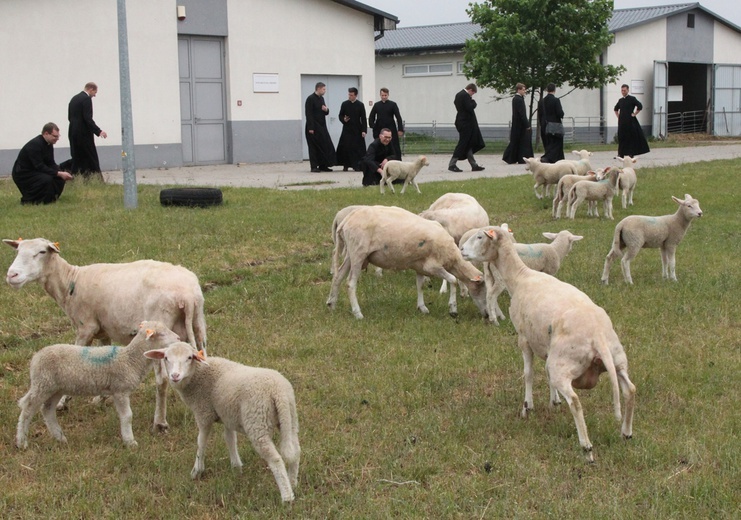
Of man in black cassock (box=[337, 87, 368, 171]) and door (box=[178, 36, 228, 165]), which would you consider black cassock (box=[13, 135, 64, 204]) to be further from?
door (box=[178, 36, 228, 165])

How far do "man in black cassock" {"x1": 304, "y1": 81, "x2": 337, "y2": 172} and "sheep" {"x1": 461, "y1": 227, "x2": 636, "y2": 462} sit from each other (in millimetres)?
17643

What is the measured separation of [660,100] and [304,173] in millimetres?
21564

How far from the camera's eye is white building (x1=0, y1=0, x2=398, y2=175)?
71.2 ft

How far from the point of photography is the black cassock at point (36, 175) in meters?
14.7

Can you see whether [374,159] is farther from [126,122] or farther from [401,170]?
[126,122]

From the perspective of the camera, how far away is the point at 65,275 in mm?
6488

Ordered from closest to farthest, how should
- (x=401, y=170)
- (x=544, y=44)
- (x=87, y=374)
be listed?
(x=87, y=374), (x=401, y=170), (x=544, y=44)

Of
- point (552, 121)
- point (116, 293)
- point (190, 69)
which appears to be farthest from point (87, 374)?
point (190, 69)

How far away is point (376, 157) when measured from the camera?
58.9 ft

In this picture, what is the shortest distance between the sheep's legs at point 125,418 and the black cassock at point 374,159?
1258 cm

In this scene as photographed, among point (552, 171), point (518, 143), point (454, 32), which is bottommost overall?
point (552, 171)

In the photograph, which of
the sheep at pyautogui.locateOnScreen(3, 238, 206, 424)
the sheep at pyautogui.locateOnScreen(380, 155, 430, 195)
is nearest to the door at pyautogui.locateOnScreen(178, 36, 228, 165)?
the sheep at pyautogui.locateOnScreen(380, 155, 430, 195)

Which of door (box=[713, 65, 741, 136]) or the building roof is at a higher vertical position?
the building roof

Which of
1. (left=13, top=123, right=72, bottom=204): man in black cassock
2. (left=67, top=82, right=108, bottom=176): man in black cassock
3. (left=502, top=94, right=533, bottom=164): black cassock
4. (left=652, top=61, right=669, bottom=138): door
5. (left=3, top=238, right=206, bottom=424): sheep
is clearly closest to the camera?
(left=3, top=238, right=206, bottom=424): sheep
